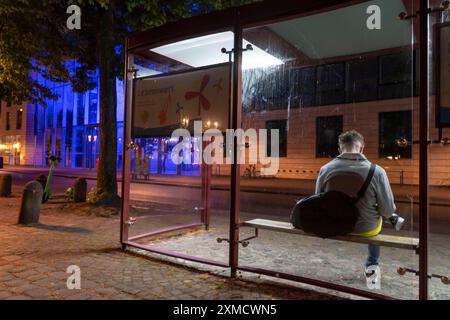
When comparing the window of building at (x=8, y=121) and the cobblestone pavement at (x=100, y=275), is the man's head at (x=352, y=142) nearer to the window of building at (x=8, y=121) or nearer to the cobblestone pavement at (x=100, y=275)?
the cobblestone pavement at (x=100, y=275)

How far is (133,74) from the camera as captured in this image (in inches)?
219

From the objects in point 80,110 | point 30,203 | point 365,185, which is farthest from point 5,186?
point 80,110

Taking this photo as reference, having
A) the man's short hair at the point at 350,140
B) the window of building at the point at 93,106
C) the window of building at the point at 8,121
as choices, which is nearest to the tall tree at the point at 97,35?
the man's short hair at the point at 350,140

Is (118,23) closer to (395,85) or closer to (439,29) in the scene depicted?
(439,29)

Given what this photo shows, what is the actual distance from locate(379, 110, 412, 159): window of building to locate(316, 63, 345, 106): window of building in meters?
2.35

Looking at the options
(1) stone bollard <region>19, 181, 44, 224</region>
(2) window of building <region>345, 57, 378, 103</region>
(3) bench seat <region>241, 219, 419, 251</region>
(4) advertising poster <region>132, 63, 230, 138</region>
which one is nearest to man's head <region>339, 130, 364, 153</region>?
(3) bench seat <region>241, 219, 419, 251</region>

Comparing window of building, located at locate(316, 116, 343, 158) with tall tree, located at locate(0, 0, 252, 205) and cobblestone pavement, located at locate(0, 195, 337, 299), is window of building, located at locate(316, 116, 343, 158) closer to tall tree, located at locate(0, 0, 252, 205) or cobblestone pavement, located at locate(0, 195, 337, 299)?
tall tree, located at locate(0, 0, 252, 205)

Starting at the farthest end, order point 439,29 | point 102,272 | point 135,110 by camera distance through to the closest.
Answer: point 135,110
point 102,272
point 439,29

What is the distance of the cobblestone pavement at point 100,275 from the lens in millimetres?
3674

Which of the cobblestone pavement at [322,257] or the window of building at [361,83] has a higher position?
the window of building at [361,83]

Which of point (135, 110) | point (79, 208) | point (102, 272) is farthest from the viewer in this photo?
point (79, 208)

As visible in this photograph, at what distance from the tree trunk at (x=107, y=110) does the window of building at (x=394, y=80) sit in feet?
34.0

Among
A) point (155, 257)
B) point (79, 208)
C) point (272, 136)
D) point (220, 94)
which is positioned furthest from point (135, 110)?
point (272, 136)

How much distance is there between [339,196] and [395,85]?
15972 millimetres
